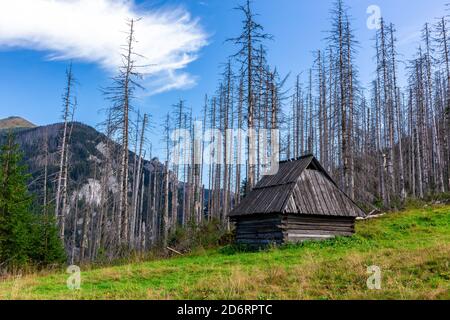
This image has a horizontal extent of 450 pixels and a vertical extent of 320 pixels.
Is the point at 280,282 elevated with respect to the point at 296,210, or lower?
lower


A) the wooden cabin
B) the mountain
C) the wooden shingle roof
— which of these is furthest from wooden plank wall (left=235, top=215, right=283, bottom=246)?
the mountain

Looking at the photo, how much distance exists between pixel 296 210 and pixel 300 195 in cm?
136

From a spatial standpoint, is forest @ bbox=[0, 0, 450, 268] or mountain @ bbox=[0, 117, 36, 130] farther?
mountain @ bbox=[0, 117, 36, 130]

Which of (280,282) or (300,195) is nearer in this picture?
(280,282)

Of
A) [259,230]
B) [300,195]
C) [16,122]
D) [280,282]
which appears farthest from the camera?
[16,122]

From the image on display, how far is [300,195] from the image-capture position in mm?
20453

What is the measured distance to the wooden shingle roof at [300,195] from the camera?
19859 mm

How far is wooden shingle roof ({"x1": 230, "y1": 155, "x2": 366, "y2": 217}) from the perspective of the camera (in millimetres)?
19859

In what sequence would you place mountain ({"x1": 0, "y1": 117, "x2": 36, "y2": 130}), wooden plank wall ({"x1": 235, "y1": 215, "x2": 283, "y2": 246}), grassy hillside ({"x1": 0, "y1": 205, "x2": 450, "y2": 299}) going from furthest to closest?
mountain ({"x1": 0, "y1": 117, "x2": 36, "y2": 130}) → wooden plank wall ({"x1": 235, "y1": 215, "x2": 283, "y2": 246}) → grassy hillside ({"x1": 0, "y1": 205, "x2": 450, "y2": 299})

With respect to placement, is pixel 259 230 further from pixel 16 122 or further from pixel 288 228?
pixel 16 122

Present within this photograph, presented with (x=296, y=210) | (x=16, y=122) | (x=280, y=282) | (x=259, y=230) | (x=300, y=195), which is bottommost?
(x=280, y=282)

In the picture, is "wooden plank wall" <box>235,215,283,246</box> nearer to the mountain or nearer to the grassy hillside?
the grassy hillside

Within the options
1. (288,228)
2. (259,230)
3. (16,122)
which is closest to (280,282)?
(288,228)
